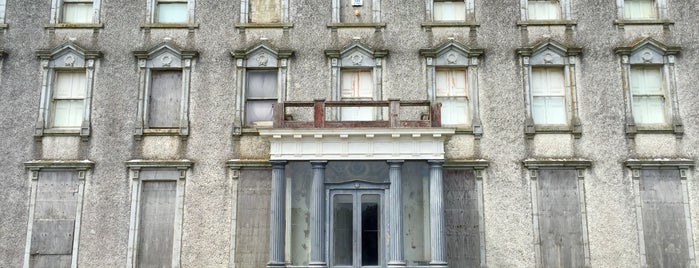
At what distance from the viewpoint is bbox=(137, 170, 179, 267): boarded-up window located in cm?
1764

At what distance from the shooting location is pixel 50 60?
1873cm

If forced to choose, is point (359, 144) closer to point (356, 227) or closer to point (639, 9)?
point (356, 227)

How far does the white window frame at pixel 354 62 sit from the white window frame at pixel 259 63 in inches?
48.6

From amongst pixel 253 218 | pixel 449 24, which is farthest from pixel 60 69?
pixel 449 24

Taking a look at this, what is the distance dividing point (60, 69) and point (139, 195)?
4325 millimetres

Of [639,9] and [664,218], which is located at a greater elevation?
[639,9]

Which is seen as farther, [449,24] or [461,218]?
[449,24]

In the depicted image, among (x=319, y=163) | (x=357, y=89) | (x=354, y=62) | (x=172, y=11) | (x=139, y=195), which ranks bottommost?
(x=139, y=195)

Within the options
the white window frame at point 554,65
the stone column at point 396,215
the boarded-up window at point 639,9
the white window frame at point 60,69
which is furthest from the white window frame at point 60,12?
the boarded-up window at point 639,9

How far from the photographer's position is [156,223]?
17.8 metres

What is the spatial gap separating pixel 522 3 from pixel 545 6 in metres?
0.75

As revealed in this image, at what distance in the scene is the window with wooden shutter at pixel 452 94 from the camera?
1839 cm

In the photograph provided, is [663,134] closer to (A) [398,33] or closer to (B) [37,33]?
(A) [398,33]

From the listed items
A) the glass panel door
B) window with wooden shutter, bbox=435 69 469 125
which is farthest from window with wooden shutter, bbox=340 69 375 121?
the glass panel door
